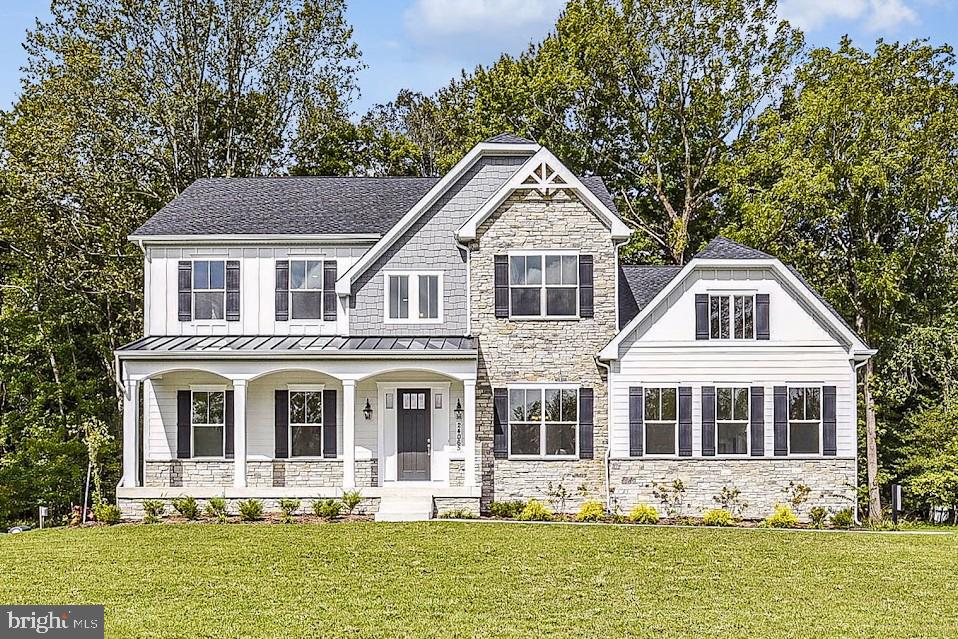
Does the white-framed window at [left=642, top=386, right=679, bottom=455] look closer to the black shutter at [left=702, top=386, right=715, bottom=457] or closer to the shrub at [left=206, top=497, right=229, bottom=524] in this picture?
the black shutter at [left=702, top=386, right=715, bottom=457]

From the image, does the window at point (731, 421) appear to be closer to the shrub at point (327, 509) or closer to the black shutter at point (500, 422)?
the black shutter at point (500, 422)

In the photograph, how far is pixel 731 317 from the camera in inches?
866

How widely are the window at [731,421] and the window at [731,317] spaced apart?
44.5 inches

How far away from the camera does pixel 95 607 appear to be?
12.2 m

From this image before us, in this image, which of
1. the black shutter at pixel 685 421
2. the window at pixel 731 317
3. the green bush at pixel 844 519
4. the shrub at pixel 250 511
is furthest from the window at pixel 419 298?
the green bush at pixel 844 519

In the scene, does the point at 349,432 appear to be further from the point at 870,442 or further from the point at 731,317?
the point at 870,442

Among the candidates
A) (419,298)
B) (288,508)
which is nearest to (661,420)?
(419,298)

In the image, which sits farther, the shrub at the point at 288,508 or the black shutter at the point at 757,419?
the black shutter at the point at 757,419

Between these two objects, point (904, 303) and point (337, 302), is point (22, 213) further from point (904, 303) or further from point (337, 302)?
point (904, 303)

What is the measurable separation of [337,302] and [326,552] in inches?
334

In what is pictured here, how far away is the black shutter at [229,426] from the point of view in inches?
904

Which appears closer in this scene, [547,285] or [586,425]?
[586,425]

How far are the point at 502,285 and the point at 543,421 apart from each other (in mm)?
2945

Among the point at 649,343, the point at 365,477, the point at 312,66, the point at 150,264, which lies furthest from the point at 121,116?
the point at 649,343
